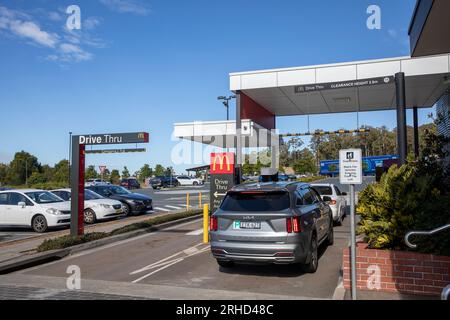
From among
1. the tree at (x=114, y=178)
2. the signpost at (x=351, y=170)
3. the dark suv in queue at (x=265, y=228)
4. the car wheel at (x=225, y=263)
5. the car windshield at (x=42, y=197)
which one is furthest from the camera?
the tree at (x=114, y=178)

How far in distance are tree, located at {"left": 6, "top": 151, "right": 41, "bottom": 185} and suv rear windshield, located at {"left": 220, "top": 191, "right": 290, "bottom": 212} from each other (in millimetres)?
79462

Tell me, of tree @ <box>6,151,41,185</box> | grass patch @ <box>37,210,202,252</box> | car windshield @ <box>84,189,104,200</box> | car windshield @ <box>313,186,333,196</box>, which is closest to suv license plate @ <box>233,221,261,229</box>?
grass patch @ <box>37,210,202,252</box>

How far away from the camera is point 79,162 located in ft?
38.6

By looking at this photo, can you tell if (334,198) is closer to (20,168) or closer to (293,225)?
(293,225)

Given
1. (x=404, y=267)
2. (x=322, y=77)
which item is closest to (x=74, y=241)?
(x=404, y=267)

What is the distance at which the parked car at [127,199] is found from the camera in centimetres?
1952

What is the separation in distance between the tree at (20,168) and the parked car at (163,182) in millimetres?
32496

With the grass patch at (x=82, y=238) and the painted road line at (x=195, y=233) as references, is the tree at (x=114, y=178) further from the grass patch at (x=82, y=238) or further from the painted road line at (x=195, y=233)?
the painted road line at (x=195, y=233)

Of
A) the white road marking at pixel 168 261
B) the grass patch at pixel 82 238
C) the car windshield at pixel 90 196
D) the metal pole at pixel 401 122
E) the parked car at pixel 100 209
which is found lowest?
the white road marking at pixel 168 261

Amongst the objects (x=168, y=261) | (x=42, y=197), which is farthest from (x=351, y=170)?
(x=42, y=197)

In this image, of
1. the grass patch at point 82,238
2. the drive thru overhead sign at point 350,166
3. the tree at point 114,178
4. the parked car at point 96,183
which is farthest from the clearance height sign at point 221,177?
the tree at point 114,178

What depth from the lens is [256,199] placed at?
7707 mm

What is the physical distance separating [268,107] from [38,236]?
1322 cm

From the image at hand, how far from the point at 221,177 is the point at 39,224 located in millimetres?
6634
